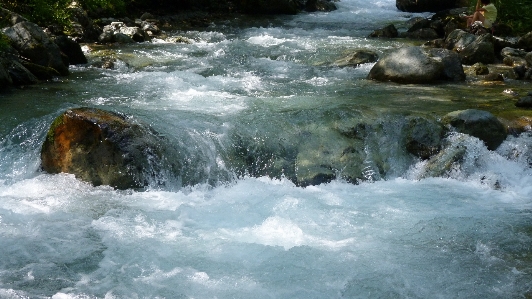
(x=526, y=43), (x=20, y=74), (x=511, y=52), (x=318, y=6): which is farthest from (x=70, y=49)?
(x=318, y=6)

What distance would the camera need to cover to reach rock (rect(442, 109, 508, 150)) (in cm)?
823

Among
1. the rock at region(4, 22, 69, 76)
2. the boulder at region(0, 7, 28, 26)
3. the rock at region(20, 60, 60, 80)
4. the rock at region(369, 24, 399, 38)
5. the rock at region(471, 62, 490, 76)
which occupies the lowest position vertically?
the rock at region(369, 24, 399, 38)

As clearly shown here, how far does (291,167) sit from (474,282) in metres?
3.19

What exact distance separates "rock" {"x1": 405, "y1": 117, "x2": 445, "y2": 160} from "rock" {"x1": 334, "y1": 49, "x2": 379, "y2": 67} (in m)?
4.62

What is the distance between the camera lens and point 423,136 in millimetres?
8273

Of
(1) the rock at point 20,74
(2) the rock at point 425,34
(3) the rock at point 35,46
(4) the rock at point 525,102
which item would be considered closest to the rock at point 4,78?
(1) the rock at point 20,74

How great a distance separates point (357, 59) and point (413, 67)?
2009 mm

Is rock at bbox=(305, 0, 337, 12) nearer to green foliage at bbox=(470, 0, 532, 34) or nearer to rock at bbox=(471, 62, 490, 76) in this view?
green foliage at bbox=(470, 0, 532, 34)

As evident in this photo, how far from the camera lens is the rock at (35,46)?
1121cm

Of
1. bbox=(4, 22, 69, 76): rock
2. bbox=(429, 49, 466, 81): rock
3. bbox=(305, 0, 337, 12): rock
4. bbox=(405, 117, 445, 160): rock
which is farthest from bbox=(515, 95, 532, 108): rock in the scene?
bbox=(305, 0, 337, 12): rock

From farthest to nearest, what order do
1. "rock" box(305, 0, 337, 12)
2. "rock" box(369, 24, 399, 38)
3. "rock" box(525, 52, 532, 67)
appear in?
1. "rock" box(305, 0, 337, 12)
2. "rock" box(369, 24, 399, 38)
3. "rock" box(525, 52, 532, 67)

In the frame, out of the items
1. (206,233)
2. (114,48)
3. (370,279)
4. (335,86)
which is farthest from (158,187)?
(114,48)

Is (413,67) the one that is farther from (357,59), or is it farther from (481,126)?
(481,126)

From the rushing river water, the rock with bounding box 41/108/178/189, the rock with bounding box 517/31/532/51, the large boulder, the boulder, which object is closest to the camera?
the rushing river water
